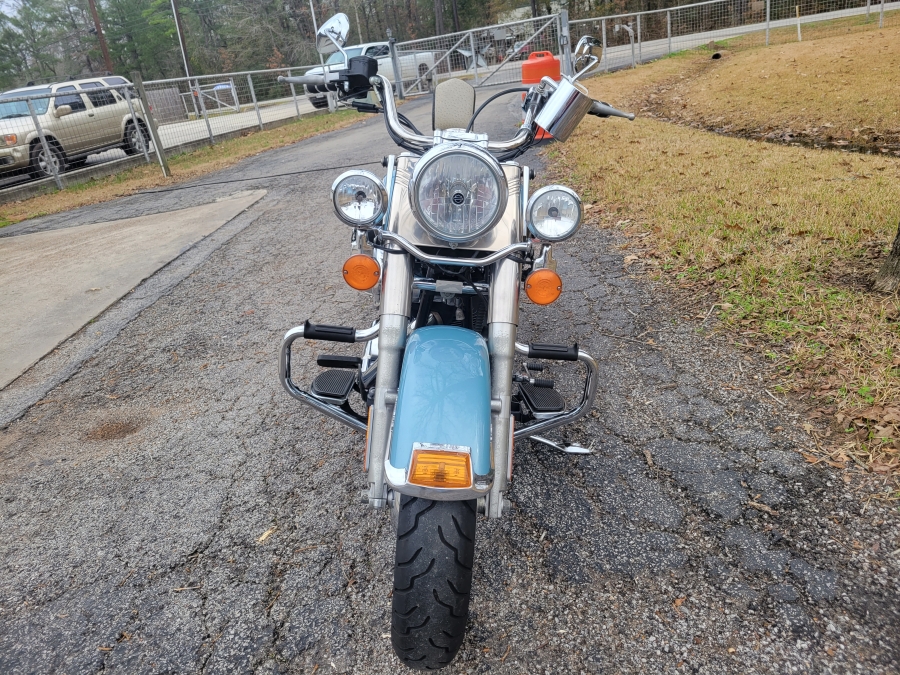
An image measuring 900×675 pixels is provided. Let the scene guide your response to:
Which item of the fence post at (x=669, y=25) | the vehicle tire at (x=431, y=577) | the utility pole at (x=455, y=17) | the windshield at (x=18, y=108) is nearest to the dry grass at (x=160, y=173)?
the windshield at (x=18, y=108)

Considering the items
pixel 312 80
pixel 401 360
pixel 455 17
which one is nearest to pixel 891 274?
pixel 401 360

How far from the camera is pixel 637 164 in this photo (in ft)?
22.3

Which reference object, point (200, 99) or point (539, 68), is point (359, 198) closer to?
point (539, 68)

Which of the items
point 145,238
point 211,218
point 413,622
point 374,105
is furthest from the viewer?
point 211,218

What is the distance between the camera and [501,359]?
1881 millimetres

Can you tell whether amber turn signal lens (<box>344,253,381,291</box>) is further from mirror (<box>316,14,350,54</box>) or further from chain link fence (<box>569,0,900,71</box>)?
chain link fence (<box>569,0,900,71</box>)

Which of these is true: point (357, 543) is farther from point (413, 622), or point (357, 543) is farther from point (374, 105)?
point (374, 105)

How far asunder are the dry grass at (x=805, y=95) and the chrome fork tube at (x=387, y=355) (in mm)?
7536

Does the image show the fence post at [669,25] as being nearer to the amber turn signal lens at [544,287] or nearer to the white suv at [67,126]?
the white suv at [67,126]

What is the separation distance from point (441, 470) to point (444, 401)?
0.21 m

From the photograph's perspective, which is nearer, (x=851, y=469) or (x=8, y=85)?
(x=851, y=469)

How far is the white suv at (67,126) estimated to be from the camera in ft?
33.7

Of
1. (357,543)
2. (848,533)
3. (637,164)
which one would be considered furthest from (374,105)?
(637,164)

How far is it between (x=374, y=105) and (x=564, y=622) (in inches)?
86.0
